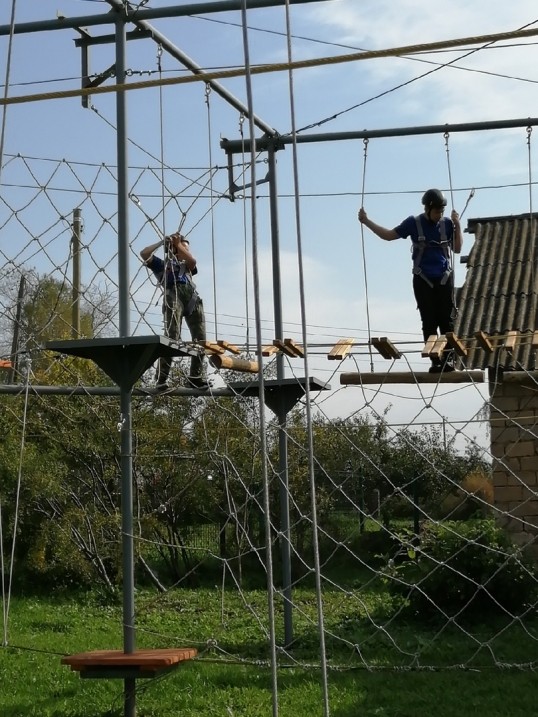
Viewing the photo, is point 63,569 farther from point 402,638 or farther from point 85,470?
point 402,638

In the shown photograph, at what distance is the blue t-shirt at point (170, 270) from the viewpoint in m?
5.41

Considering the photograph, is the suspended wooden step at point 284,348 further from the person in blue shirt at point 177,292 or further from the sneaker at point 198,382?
the sneaker at point 198,382

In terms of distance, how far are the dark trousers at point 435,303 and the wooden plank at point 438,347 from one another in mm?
473

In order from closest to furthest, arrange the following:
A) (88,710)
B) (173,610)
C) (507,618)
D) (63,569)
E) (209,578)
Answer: (88,710)
(507,618)
(173,610)
(63,569)
(209,578)

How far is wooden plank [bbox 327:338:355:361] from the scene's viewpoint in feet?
15.4

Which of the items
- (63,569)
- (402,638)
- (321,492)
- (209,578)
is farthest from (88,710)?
(321,492)

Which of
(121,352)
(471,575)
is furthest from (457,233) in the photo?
(471,575)

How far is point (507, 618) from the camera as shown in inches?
255

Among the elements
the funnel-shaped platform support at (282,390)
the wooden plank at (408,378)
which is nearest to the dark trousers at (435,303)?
the wooden plank at (408,378)

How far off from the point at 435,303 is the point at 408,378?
48 cm

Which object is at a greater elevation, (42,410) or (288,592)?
(42,410)

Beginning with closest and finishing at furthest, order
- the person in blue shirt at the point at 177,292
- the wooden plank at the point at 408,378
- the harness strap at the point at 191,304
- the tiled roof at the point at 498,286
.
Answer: the wooden plank at the point at 408,378
the person in blue shirt at the point at 177,292
the harness strap at the point at 191,304
the tiled roof at the point at 498,286

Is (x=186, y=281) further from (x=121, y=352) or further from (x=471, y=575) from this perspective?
(x=471, y=575)

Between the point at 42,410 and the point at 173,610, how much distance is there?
244cm
